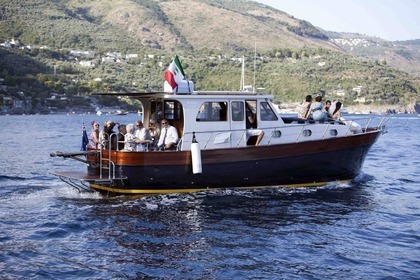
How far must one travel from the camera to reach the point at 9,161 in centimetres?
2727

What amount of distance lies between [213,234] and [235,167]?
12.1 ft

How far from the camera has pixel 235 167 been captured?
16500mm

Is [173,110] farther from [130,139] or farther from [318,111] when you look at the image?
[318,111]

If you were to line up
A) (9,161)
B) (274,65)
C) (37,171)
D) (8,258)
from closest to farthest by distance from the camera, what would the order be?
(8,258)
(37,171)
(9,161)
(274,65)

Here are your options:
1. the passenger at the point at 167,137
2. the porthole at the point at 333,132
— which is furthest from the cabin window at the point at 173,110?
the porthole at the point at 333,132

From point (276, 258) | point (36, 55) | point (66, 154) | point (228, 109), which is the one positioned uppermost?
point (36, 55)

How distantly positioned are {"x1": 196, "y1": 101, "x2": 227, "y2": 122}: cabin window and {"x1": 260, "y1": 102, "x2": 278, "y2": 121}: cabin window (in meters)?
1.13

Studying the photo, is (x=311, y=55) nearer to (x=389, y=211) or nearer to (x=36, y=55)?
(x=36, y=55)

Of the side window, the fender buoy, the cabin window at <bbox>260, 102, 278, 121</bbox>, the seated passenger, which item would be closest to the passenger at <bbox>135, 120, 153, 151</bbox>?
the seated passenger

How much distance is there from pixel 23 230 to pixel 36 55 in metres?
155

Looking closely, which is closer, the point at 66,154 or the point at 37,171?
the point at 66,154

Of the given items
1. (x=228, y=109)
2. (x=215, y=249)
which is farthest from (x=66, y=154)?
(x=215, y=249)

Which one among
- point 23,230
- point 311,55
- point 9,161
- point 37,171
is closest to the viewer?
point 23,230

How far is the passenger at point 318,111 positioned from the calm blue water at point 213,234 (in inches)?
83.6
